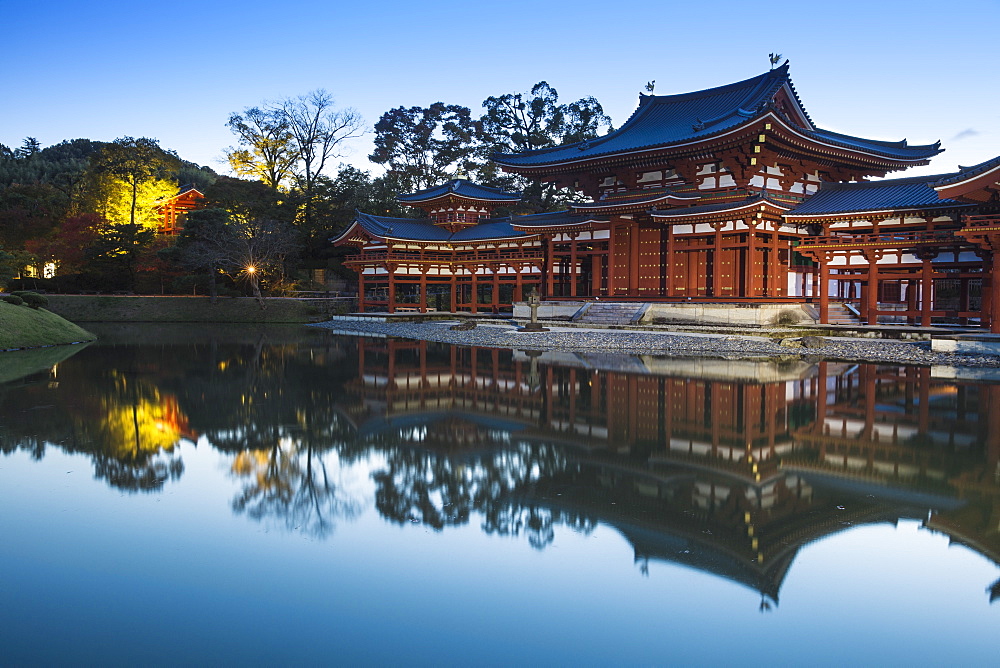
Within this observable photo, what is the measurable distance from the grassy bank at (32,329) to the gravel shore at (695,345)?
1255 cm

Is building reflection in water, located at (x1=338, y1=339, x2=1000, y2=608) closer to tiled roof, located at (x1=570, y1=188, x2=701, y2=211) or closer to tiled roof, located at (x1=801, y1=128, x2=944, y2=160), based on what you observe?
tiled roof, located at (x1=570, y1=188, x2=701, y2=211)

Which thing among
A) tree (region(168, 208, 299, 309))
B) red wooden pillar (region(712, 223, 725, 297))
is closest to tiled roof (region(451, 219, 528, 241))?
tree (region(168, 208, 299, 309))

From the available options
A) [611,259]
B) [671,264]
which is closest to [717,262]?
[671,264]

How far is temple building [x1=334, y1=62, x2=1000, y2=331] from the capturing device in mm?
21125

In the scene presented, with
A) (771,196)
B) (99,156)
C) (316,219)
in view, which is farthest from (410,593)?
(99,156)

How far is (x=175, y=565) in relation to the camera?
15.6ft

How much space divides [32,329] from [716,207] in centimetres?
2455

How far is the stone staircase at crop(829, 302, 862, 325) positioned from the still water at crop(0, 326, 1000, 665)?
11732mm

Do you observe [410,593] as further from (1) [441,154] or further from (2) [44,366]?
(1) [441,154]

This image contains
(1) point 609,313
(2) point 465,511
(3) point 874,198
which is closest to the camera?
(2) point 465,511

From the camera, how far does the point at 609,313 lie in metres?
26.8

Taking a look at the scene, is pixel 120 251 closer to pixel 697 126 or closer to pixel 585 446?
pixel 697 126

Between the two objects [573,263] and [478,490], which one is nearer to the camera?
[478,490]

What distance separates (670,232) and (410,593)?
79.0 ft
